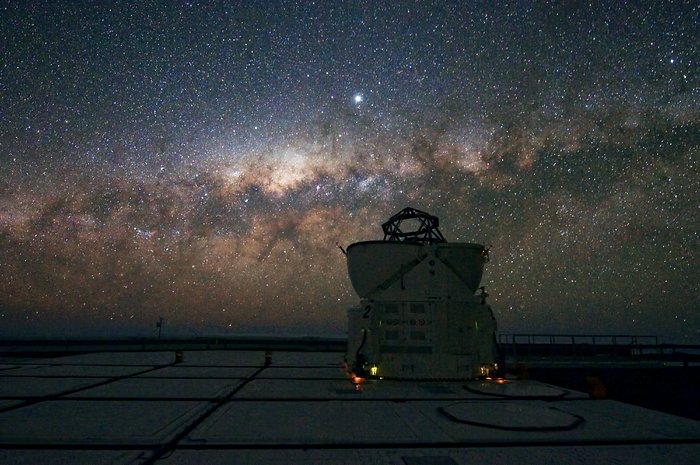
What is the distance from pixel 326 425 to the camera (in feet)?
30.3

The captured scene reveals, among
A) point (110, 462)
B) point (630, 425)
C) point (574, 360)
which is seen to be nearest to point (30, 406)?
point (110, 462)

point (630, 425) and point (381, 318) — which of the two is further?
point (381, 318)

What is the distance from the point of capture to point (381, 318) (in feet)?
55.7

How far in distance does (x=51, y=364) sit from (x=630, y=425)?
24.6m

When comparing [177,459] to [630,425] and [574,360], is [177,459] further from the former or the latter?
[574,360]

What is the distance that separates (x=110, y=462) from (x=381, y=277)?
1287 centimetres

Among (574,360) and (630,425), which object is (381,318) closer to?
(630,425)

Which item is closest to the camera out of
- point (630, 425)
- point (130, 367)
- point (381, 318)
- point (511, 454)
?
point (511, 454)

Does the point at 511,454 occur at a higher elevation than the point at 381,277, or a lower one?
lower

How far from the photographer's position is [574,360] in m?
25.5

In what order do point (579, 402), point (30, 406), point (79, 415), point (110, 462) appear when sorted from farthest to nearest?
point (579, 402) < point (30, 406) < point (79, 415) < point (110, 462)

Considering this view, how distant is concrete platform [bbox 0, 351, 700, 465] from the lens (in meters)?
7.04

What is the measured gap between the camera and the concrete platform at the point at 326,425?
7.04 m

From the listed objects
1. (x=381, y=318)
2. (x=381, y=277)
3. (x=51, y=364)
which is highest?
(x=381, y=277)
